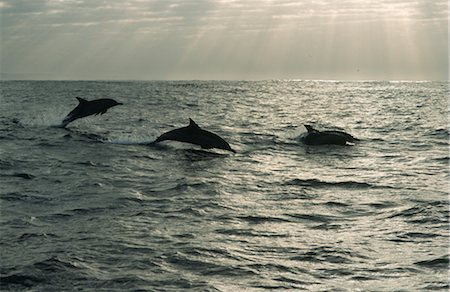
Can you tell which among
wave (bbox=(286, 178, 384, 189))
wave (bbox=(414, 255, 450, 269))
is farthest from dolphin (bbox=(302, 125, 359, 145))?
wave (bbox=(414, 255, 450, 269))

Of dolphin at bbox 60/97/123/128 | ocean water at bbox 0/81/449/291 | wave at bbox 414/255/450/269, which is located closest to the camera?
ocean water at bbox 0/81/449/291

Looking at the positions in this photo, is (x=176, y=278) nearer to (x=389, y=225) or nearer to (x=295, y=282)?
(x=295, y=282)

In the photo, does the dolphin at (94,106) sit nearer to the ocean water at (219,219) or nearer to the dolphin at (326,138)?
the ocean water at (219,219)

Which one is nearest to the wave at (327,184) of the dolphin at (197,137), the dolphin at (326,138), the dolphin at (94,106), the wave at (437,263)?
the dolphin at (197,137)

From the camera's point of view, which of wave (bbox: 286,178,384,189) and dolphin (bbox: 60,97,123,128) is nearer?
wave (bbox: 286,178,384,189)

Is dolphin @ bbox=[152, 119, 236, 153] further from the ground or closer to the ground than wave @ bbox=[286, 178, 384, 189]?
further from the ground

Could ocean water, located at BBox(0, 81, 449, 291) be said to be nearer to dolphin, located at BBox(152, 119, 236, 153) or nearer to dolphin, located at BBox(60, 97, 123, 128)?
dolphin, located at BBox(152, 119, 236, 153)

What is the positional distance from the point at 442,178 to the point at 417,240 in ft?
21.9

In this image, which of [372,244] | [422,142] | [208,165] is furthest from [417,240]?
[422,142]

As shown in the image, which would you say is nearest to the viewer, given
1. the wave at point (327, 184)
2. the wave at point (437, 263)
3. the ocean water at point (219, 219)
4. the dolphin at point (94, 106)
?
the ocean water at point (219, 219)

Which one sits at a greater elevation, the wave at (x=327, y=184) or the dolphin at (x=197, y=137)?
the dolphin at (x=197, y=137)

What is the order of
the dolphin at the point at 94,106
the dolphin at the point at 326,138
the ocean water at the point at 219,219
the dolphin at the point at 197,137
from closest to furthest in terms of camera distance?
1. the ocean water at the point at 219,219
2. the dolphin at the point at 197,137
3. the dolphin at the point at 326,138
4. the dolphin at the point at 94,106

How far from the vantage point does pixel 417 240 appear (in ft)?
33.7

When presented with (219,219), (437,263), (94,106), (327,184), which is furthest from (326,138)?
(437,263)
